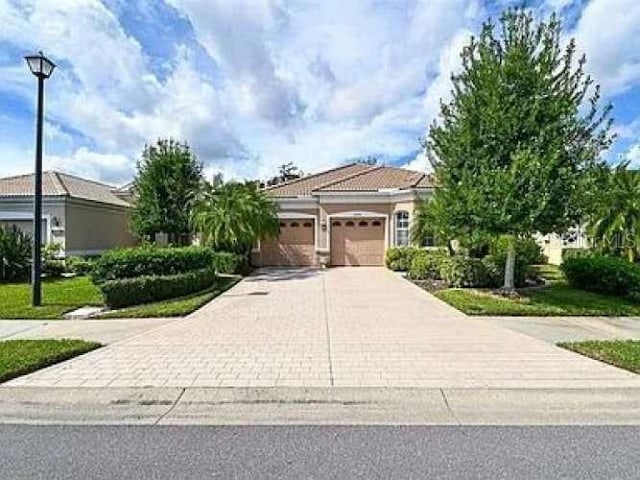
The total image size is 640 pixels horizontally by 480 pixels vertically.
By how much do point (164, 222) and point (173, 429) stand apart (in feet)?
65.2

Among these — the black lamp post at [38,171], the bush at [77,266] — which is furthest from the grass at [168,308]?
the bush at [77,266]

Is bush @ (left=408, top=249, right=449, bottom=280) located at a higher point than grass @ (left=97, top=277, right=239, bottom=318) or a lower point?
higher

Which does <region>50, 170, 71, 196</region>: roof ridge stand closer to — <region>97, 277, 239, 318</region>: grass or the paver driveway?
<region>97, 277, 239, 318</region>: grass

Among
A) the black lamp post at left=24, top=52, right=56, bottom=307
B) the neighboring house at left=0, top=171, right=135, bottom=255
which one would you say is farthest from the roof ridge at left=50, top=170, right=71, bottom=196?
the black lamp post at left=24, top=52, right=56, bottom=307

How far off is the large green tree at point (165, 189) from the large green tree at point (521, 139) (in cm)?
1410

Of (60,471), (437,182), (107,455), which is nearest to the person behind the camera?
(60,471)

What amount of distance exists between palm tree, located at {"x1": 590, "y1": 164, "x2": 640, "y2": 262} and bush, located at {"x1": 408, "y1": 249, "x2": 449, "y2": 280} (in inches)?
203

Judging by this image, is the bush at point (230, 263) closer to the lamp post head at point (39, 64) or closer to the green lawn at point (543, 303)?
the lamp post head at point (39, 64)

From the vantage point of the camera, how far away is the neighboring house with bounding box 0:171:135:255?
73.8ft

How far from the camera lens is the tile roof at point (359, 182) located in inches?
1009

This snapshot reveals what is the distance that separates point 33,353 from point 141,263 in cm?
631

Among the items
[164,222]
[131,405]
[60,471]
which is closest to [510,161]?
[131,405]

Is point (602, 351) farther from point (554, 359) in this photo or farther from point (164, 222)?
point (164, 222)

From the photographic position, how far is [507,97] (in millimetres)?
Answer: 13102
